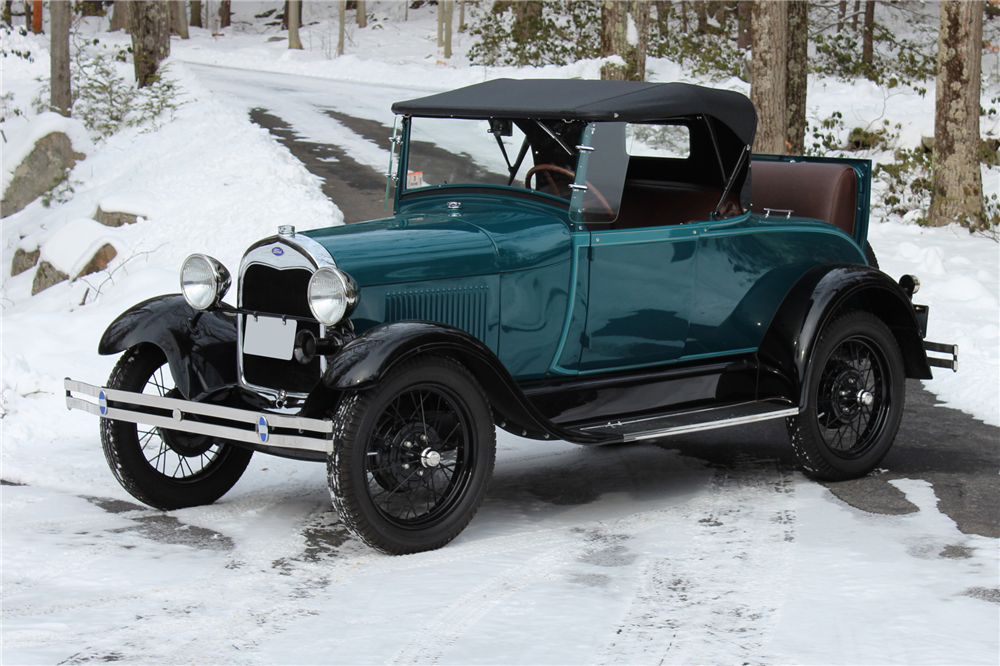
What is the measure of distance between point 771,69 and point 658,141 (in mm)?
6445

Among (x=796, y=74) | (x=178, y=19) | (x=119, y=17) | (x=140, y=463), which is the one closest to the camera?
(x=140, y=463)

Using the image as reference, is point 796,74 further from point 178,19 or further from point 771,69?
point 178,19

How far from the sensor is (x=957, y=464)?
5.79 meters

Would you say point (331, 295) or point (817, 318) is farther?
point (817, 318)

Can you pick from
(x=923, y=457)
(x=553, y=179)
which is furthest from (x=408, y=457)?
(x=923, y=457)

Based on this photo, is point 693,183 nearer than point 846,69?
Yes

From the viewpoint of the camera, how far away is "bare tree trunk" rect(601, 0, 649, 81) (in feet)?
52.2

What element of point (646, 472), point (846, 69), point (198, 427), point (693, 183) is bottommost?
point (646, 472)

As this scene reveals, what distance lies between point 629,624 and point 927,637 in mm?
1025

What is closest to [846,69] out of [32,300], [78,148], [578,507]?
[78,148]

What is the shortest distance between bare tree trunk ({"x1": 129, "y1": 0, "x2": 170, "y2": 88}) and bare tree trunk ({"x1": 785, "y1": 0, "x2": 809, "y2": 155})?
37.4 feet

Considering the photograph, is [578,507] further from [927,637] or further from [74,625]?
[74,625]

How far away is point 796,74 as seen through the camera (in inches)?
515

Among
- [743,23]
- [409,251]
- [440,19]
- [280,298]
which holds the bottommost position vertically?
[280,298]
